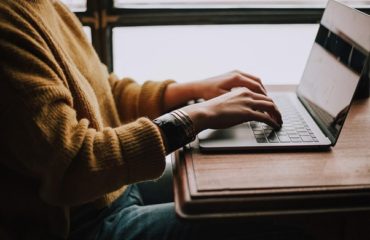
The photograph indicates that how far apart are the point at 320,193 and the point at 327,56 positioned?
45 cm

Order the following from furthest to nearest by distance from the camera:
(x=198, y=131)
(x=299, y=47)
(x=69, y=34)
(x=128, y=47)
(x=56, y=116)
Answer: (x=299, y=47) → (x=128, y=47) → (x=69, y=34) → (x=198, y=131) → (x=56, y=116)

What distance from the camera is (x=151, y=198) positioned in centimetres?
112

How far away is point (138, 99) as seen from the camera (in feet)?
3.78

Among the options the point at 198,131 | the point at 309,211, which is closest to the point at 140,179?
the point at 198,131

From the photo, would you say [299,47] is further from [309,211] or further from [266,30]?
[309,211]

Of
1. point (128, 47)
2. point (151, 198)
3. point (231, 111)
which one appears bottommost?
point (151, 198)

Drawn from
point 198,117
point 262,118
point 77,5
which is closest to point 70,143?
point 198,117

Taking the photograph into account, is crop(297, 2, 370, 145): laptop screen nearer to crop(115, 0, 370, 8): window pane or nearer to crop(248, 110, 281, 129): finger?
crop(248, 110, 281, 129): finger

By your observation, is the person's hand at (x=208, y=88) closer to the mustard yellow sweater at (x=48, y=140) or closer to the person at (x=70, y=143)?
the person at (x=70, y=143)

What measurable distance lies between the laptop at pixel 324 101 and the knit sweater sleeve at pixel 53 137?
0.52ft

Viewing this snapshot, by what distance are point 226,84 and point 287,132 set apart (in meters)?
0.22

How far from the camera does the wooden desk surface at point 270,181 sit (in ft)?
2.31

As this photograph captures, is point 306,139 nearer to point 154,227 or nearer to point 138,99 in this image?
point 154,227

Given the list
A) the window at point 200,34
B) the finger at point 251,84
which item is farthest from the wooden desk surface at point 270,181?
the window at point 200,34
